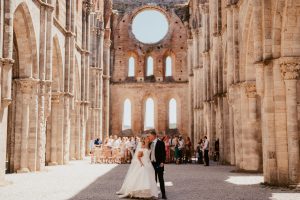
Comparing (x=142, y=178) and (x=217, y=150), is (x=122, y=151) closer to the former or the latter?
(x=217, y=150)

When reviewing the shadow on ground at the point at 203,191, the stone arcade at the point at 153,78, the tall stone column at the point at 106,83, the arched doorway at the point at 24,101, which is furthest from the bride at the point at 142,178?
the tall stone column at the point at 106,83

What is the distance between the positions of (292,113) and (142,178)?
5192 millimetres

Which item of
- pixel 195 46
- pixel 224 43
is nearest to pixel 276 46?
pixel 224 43

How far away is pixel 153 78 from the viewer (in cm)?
4594

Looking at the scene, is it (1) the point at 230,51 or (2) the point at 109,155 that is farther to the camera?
(2) the point at 109,155

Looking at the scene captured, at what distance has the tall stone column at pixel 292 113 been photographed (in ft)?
43.5

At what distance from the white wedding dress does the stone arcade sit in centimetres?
440

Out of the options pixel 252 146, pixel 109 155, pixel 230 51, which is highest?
pixel 230 51

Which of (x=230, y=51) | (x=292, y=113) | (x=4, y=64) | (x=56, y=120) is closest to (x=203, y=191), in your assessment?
(x=292, y=113)

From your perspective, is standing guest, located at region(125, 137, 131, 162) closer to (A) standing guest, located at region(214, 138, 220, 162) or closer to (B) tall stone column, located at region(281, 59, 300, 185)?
(A) standing guest, located at region(214, 138, 220, 162)

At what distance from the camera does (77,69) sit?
1310 inches

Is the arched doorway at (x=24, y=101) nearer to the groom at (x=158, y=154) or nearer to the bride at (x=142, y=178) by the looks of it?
the bride at (x=142, y=178)

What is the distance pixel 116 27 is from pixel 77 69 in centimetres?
1487

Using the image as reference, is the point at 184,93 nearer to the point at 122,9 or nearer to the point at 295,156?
the point at 122,9
